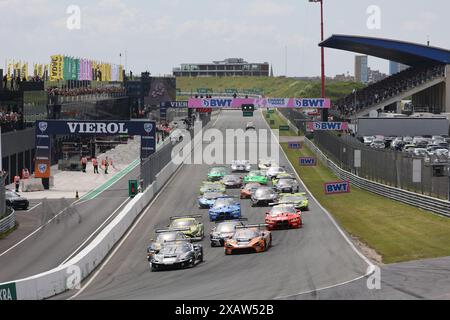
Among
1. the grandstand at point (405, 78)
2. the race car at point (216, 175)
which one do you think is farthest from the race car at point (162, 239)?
the grandstand at point (405, 78)

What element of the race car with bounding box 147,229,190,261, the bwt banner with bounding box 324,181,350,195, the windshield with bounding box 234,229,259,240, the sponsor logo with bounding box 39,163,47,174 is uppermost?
the sponsor logo with bounding box 39,163,47,174

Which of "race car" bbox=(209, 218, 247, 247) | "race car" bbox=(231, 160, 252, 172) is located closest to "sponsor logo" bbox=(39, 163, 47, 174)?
"race car" bbox=(231, 160, 252, 172)

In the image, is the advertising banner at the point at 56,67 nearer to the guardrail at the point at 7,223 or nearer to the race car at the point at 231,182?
the race car at the point at 231,182

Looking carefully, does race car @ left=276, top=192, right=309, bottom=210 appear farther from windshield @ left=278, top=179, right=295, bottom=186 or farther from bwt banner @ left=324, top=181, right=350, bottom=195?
windshield @ left=278, top=179, right=295, bottom=186

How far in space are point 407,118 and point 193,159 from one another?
24160 mm

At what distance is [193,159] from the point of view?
3314 inches

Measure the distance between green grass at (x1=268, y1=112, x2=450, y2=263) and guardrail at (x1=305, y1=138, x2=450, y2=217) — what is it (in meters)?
0.30

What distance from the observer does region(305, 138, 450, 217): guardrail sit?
39969 mm

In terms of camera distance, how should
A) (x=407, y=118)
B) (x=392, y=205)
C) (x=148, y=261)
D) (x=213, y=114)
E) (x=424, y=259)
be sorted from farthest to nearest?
1. (x=213, y=114)
2. (x=407, y=118)
3. (x=392, y=205)
4. (x=148, y=261)
5. (x=424, y=259)

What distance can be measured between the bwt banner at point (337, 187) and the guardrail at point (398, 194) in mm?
2785

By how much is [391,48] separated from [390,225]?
233ft

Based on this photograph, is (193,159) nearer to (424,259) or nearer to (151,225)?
(151,225)

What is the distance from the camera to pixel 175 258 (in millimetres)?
28609

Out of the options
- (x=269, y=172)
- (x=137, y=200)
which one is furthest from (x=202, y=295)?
(x=269, y=172)
